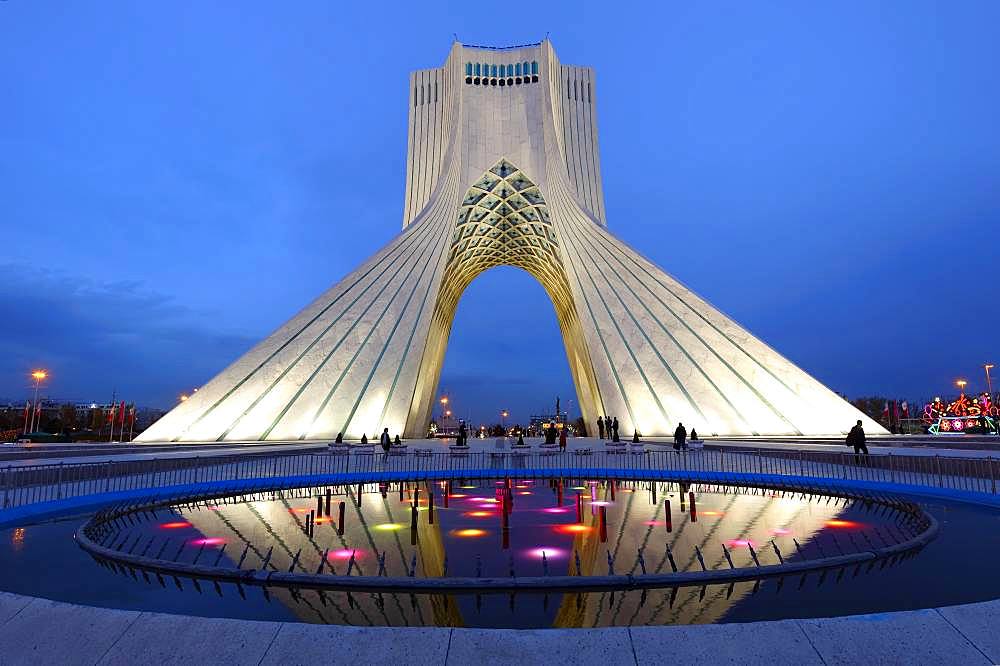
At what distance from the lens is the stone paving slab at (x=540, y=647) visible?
113 inches

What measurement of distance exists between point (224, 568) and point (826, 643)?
190 inches

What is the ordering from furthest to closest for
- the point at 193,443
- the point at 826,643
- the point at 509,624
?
the point at 193,443 < the point at 509,624 < the point at 826,643

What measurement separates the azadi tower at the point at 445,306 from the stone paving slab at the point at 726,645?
18028 mm

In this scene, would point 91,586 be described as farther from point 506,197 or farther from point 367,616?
point 506,197

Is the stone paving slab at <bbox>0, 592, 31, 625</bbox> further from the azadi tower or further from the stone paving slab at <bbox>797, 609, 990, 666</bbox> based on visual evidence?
the azadi tower

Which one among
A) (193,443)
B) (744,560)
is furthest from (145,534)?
(193,443)

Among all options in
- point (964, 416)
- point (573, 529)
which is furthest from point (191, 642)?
point (964, 416)

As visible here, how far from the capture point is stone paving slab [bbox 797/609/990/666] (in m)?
2.89

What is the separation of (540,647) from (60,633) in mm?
2634

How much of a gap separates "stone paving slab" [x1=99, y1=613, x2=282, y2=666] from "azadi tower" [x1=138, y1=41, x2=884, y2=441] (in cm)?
1716

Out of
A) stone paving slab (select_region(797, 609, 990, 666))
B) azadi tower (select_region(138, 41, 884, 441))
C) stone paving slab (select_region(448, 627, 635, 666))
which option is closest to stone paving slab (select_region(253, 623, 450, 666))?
stone paving slab (select_region(448, 627, 635, 666))

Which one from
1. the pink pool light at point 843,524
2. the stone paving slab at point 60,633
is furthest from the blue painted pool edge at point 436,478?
the stone paving slab at point 60,633

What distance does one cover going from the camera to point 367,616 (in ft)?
13.6

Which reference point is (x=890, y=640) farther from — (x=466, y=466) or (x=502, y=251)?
(x=502, y=251)
